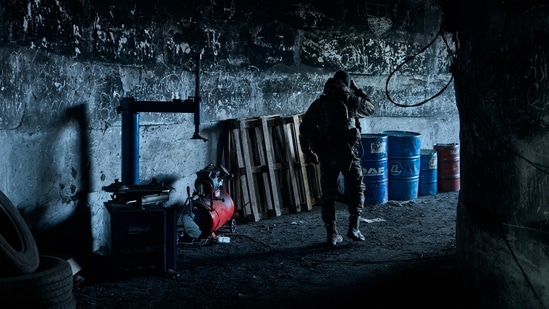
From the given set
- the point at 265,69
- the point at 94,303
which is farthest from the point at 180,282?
the point at 265,69

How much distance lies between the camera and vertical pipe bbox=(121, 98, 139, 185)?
6.68m

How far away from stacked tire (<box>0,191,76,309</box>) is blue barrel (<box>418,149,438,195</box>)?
6676 mm

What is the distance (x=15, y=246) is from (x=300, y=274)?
8.76 feet

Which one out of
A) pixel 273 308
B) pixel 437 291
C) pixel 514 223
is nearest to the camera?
pixel 514 223

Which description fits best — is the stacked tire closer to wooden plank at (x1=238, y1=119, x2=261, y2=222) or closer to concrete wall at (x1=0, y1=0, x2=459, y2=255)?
concrete wall at (x1=0, y1=0, x2=459, y2=255)

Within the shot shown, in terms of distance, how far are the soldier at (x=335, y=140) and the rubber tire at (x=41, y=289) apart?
129 inches

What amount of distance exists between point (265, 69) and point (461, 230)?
452cm

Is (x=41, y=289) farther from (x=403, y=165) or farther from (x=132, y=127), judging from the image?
(x=403, y=165)

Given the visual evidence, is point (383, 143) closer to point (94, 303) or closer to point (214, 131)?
point (214, 131)

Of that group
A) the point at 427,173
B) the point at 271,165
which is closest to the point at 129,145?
the point at 271,165

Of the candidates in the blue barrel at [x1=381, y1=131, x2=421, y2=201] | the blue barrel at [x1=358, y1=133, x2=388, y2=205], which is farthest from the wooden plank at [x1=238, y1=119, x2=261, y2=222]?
the blue barrel at [x1=381, y1=131, x2=421, y2=201]

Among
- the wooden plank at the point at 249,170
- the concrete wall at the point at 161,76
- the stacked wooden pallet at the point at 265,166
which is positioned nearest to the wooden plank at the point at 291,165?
the stacked wooden pallet at the point at 265,166

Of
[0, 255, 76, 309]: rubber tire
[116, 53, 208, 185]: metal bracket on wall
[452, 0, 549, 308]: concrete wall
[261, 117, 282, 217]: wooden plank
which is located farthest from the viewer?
[261, 117, 282, 217]: wooden plank

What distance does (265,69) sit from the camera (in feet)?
28.8
